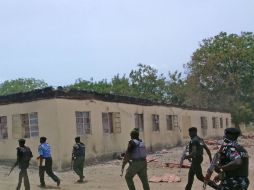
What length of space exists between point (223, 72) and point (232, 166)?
124 feet

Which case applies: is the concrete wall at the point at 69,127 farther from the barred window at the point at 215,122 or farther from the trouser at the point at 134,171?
the barred window at the point at 215,122

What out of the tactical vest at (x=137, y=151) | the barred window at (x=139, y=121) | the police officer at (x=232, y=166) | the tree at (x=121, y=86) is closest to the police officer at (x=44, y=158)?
the tactical vest at (x=137, y=151)

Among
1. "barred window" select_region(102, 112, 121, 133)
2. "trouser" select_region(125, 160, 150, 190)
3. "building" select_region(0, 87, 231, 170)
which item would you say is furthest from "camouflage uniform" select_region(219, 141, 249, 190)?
"barred window" select_region(102, 112, 121, 133)

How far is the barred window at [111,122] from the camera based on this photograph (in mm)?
21552

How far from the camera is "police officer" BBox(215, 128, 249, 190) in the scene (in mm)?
6398

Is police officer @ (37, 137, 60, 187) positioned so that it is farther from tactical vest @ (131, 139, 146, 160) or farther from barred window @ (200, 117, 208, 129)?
barred window @ (200, 117, 208, 129)

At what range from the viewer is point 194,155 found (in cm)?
1019

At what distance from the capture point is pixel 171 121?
30984 millimetres

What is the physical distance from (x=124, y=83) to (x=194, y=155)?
42642 millimetres

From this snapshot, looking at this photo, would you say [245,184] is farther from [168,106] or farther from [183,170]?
[168,106]

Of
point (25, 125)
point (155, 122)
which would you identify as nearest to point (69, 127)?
point (25, 125)

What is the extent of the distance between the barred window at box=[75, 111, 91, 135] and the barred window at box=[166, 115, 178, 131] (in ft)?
36.1

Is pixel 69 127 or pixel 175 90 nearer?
pixel 69 127

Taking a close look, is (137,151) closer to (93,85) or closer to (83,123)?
(83,123)
